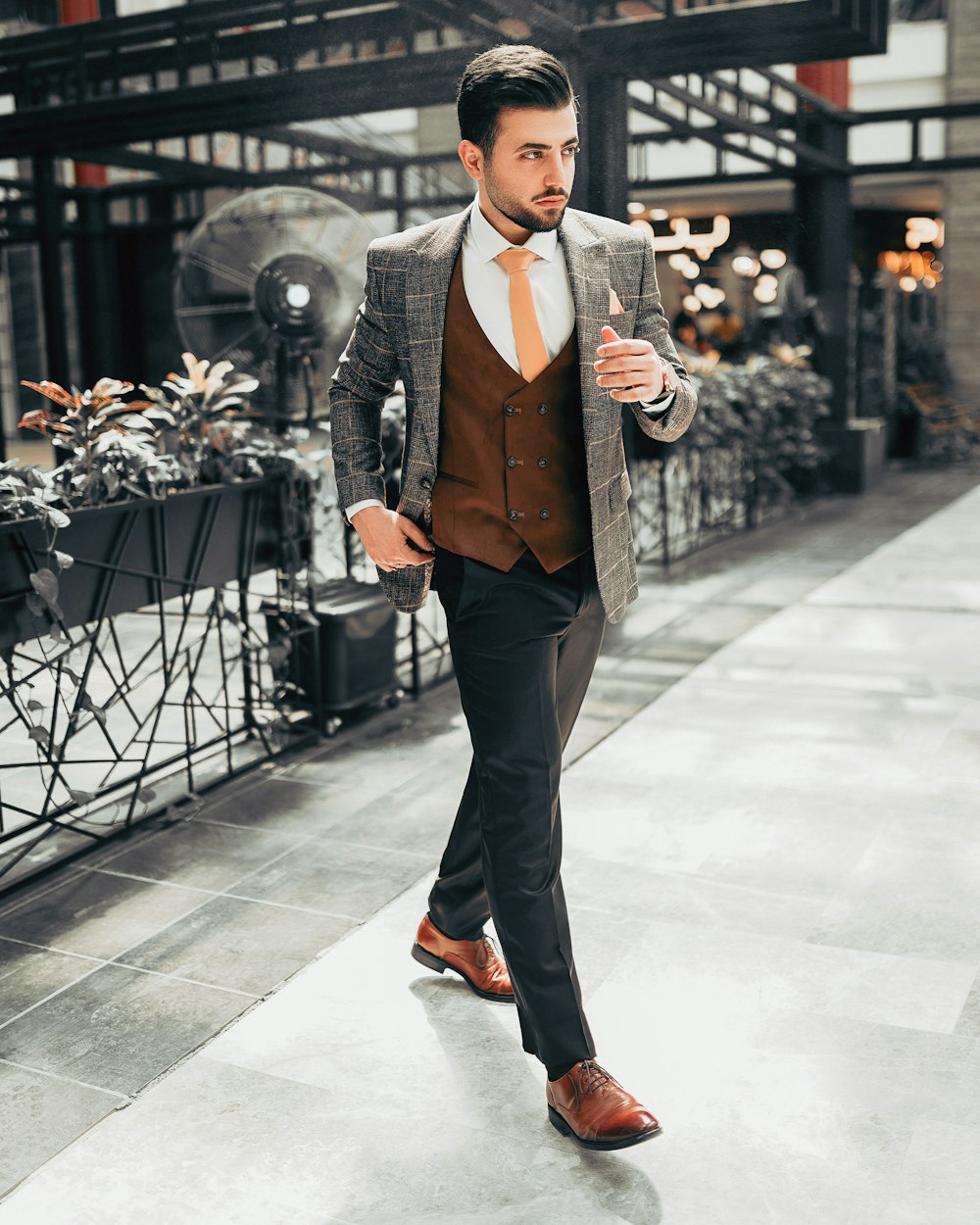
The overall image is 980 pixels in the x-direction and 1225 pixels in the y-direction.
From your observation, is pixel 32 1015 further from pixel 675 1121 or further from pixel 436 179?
pixel 436 179

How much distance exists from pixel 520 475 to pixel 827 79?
10.1m

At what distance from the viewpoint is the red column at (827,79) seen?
35.0 ft

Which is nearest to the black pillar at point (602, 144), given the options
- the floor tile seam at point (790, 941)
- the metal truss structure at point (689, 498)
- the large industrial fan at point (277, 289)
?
the large industrial fan at point (277, 289)

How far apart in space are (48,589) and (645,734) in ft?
6.62

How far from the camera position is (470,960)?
256cm

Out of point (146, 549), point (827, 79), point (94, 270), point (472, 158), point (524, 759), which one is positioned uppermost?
point (827, 79)

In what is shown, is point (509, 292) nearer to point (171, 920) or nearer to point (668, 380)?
point (668, 380)

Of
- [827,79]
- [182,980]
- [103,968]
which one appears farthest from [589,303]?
[827,79]

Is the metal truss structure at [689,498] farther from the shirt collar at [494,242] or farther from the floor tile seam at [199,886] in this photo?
the shirt collar at [494,242]

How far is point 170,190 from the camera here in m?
12.2

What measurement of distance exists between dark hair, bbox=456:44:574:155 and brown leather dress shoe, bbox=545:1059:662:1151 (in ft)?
4.65

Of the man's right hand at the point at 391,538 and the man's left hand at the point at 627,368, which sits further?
the man's right hand at the point at 391,538

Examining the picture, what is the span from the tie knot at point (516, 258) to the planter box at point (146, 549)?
1487 mm

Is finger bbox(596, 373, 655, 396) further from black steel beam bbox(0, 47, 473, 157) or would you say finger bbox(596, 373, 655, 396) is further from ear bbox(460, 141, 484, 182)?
black steel beam bbox(0, 47, 473, 157)
